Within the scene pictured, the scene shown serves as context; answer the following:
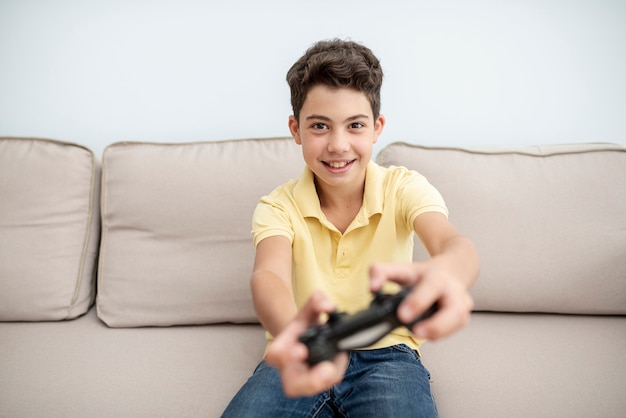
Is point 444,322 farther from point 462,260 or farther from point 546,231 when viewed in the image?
point 546,231

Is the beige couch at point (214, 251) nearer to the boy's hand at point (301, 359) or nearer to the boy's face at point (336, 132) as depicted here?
the boy's face at point (336, 132)

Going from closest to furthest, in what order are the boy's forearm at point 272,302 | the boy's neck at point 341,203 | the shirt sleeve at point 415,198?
the boy's forearm at point 272,302, the shirt sleeve at point 415,198, the boy's neck at point 341,203

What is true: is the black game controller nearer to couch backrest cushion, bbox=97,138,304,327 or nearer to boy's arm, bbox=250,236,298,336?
boy's arm, bbox=250,236,298,336

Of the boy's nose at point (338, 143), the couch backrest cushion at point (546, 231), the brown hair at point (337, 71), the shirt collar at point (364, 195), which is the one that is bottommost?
the couch backrest cushion at point (546, 231)

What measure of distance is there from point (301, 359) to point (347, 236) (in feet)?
1.83

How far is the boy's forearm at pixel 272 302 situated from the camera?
2.56ft

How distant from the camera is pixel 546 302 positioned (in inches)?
51.4

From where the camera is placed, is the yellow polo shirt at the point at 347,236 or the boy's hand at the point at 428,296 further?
the yellow polo shirt at the point at 347,236

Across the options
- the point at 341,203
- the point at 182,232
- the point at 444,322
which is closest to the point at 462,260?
the point at 444,322

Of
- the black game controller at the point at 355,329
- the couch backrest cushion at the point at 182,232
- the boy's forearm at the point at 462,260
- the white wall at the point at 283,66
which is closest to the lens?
the black game controller at the point at 355,329

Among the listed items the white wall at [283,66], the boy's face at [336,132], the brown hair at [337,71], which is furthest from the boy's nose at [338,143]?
the white wall at [283,66]

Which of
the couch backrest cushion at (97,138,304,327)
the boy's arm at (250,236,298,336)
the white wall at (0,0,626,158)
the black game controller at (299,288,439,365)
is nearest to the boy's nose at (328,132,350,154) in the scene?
the boy's arm at (250,236,298,336)

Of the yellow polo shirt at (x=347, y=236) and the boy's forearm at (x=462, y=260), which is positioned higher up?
the boy's forearm at (x=462, y=260)

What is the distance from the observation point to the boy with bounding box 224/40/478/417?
868 mm
